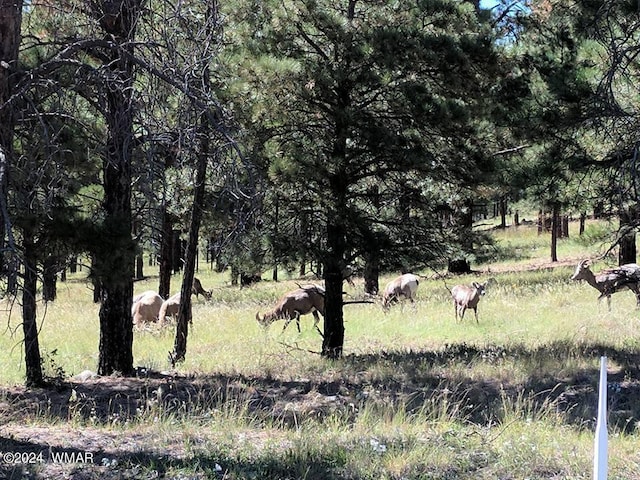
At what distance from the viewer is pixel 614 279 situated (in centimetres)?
1470

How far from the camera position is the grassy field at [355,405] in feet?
15.6

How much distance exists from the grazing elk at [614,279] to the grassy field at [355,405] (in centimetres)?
55

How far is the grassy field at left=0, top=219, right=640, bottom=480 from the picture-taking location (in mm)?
4746

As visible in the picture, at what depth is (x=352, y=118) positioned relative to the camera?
31.2 ft

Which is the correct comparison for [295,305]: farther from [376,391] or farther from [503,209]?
[503,209]

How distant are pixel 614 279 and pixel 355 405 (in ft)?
32.5

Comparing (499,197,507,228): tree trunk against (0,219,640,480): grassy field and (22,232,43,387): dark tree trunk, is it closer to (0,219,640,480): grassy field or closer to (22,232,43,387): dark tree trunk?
(0,219,640,480): grassy field

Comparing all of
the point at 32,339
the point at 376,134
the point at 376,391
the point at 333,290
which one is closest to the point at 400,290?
the point at 333,290

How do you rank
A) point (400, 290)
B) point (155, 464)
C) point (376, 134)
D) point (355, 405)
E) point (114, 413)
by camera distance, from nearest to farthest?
point (155, 464) → point (114, 413) → point (355, 405) → point (376, 134) → point (400, 290)

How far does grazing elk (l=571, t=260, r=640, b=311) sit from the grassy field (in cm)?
55

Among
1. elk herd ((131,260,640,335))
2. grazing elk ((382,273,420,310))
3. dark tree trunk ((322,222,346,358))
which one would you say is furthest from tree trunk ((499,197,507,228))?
dark tree trunk ((322,222,346,358))

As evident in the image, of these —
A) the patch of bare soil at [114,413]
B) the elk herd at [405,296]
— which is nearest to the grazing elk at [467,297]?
the elk herd at [405,296]

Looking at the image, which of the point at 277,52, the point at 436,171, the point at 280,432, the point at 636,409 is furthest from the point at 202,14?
the point at 636,409

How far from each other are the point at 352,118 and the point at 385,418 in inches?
191
